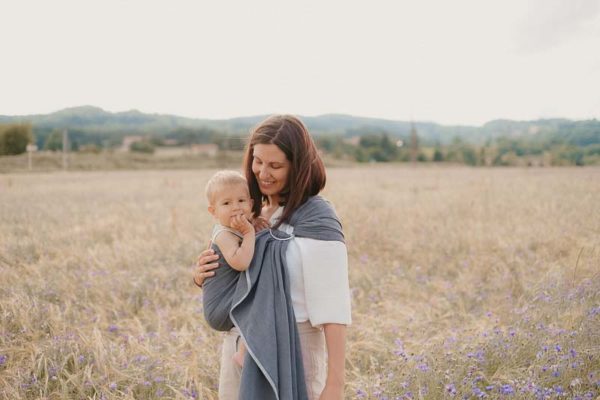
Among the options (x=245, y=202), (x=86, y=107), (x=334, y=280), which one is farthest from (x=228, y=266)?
(x=86, y=107)

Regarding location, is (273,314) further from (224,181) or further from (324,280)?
(224,181)

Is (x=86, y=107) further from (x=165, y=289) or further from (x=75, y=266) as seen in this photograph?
(x=165, y=289)

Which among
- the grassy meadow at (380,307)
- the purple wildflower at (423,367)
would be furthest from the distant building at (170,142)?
the purple wildflower at (423,367)

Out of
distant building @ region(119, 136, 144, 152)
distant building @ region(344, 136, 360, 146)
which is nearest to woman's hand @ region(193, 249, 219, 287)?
distant building @ region(119, 136, 144, 152)

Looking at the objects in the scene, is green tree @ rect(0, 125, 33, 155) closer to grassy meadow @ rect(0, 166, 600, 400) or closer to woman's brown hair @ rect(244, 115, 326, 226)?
grassy meadow @ rect(0, 166, 600, 400)

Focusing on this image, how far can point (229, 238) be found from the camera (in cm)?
196

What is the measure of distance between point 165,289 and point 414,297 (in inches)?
104

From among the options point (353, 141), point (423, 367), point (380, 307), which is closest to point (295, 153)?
point (423, 367)

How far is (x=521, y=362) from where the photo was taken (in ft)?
9.69

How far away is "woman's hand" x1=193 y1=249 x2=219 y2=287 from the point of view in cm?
198

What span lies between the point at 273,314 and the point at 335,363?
0.99 feet

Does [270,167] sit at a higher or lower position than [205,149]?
higher

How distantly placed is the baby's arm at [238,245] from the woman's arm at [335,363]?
16.5 inches

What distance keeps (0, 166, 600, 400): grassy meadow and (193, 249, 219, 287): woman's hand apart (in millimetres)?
1205
